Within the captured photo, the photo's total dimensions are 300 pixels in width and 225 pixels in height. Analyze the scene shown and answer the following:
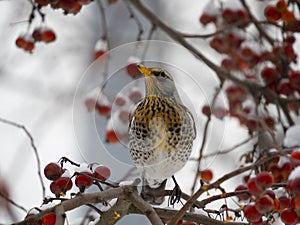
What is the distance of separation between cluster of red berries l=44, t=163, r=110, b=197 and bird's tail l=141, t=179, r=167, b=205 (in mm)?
164

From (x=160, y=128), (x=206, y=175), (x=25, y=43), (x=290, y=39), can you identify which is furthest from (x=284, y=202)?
(x=25, y=43)

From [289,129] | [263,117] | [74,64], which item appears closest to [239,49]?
[263,117]

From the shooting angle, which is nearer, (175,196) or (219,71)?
(175,196)

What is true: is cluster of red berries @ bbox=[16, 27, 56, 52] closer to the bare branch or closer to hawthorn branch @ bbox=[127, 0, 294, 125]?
hawthorn branch @ bbox=[127, 0, 294, 125]

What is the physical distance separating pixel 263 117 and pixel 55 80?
2.21 m

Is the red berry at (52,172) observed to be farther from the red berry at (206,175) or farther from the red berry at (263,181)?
the red berry at (206,175)

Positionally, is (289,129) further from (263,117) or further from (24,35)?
(24,35)

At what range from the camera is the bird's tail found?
1.57m

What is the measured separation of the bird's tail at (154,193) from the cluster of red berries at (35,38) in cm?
97

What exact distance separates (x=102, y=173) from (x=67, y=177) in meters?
0.07

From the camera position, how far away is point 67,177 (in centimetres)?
139

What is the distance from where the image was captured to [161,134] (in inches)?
56.0

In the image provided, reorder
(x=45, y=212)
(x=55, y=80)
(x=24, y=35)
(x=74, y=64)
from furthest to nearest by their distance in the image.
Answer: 1. (x=74, y=64)
2. (x=55, y=80)
3. (x=24, y=35)
4. (x=45, y=212)

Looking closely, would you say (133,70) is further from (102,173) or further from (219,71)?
(219,71)
